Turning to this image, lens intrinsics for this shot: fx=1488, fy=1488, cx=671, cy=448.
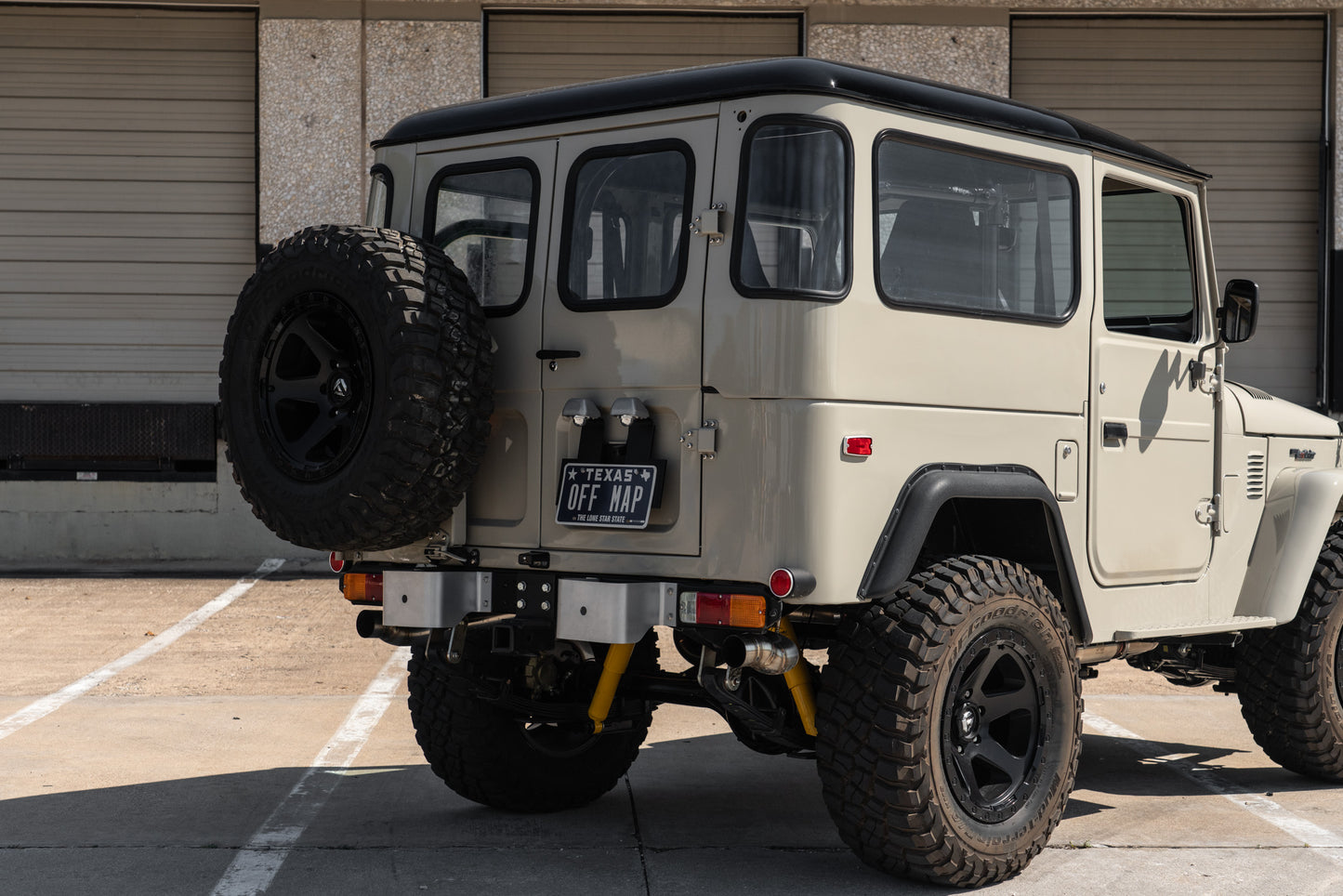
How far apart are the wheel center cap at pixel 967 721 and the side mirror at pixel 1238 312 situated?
6.63 feet

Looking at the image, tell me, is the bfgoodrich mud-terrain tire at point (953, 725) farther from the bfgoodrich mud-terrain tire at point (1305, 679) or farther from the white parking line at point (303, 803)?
the white parking line at point (303, 803)

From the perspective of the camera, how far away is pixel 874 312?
4473 mm

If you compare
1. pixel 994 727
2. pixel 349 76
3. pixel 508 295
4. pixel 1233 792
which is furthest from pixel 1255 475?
pixel 349 76

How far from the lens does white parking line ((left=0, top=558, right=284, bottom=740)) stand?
288 inches

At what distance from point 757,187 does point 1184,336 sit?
2176 millimetres

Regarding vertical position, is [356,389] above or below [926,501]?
above

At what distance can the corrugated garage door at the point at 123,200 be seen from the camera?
1316 cm

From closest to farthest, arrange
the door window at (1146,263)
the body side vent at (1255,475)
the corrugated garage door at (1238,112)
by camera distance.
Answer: the door window at (1146,263)
the body side vent at (1255,475)
the corrugated garage door at (1238,112)

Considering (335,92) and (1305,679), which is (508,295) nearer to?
(1305,679)

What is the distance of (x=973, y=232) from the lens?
15.9 ft

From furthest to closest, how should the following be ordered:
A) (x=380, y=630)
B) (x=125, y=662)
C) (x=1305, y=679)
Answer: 1. (x=125, y=662)
2. (x=1305, y=679)
3. (x=380, y=630)

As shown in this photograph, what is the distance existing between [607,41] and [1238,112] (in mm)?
5678

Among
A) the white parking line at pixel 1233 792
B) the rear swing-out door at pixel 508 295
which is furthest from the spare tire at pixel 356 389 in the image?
the white parking line at pixel 1233 792

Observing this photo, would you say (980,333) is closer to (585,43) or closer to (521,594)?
(521,594)
